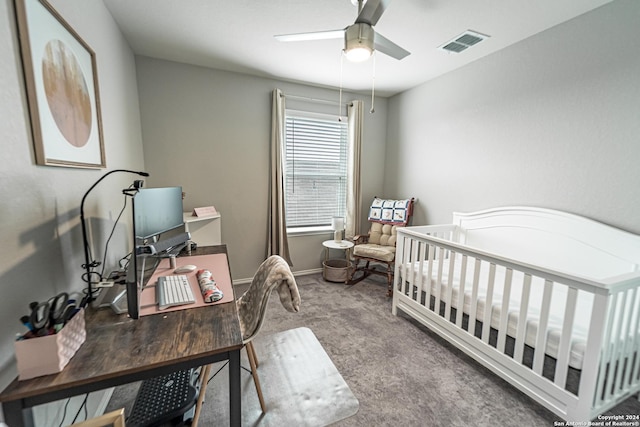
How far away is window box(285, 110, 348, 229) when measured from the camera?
11.1ft

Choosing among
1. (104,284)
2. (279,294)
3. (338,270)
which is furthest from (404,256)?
(104,284)

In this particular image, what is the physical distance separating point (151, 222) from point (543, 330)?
7.88 ft

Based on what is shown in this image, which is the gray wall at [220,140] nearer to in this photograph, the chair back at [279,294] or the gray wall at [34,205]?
the gray wall at [34,205]

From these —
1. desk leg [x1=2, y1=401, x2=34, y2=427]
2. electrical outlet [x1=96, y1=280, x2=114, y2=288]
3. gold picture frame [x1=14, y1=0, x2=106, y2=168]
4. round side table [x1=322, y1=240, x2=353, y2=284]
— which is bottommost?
round side table [x1=322, y1=240, x2=353, y2=284]

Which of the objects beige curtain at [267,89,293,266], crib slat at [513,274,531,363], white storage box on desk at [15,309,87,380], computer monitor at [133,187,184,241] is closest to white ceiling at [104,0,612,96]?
beige curtain at [267,89,293,266]

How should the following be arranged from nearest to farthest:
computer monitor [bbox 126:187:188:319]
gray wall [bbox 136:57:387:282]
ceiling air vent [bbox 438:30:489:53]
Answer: computer monitor [bbox 126:187:188:319] < ceiling air vent [bbox 438:30:489:53] < gray wall [bbox 136:57:387:282]

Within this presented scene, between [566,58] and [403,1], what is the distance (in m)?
1.34

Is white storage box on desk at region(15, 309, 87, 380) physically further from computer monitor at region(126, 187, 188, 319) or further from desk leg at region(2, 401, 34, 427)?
computer monitor at region(126, 187, 188, 319)

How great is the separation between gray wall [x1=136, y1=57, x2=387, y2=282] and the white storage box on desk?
90.7 inches

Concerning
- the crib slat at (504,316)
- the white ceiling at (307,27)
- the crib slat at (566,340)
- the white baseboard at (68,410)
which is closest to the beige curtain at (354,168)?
the white ceiling at (307,27)

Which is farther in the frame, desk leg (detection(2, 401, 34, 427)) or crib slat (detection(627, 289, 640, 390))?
crib slat (detection(627, 289, 640, 390))

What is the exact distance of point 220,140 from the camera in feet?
9.66

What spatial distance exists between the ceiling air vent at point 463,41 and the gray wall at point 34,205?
262 centimetres

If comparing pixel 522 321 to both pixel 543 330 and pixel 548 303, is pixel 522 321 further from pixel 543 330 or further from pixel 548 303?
pixel 548 303
